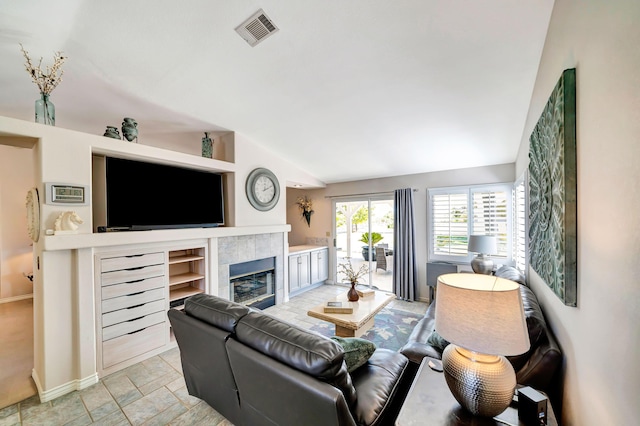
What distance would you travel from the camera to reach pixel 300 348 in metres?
1.27

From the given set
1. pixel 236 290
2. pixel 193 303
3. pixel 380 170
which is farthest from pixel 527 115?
pixel 236 290

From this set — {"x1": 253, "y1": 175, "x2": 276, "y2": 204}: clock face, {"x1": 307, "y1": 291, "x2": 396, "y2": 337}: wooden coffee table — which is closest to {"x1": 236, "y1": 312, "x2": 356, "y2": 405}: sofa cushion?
{"x1": 307, "y1": 291, "x2": 396, "y2": 337}: wooden coffee table

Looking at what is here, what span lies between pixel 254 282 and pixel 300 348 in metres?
3.19

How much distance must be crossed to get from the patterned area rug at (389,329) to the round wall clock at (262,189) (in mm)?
2085

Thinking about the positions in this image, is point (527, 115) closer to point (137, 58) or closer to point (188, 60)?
point (188, 60)

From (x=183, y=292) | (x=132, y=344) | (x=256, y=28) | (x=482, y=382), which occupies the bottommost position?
(x=132, y=344)

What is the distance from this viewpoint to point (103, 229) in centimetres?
264

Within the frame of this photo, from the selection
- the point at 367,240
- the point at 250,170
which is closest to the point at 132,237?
the point at 250,170

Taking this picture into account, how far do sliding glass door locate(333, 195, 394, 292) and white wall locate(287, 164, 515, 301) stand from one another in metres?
0.22

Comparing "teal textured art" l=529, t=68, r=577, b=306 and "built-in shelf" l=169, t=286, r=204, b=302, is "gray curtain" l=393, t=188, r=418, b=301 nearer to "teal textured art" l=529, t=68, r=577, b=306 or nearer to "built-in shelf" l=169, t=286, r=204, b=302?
"teal textured art" l=529, t=68, r=577, b=306

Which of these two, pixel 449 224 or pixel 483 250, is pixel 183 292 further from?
pixel 449 224

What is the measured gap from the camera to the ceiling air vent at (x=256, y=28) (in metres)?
1.90

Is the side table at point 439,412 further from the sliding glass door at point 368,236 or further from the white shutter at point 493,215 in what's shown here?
the sliding glass door at point 368,236

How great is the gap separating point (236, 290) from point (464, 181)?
411cm
